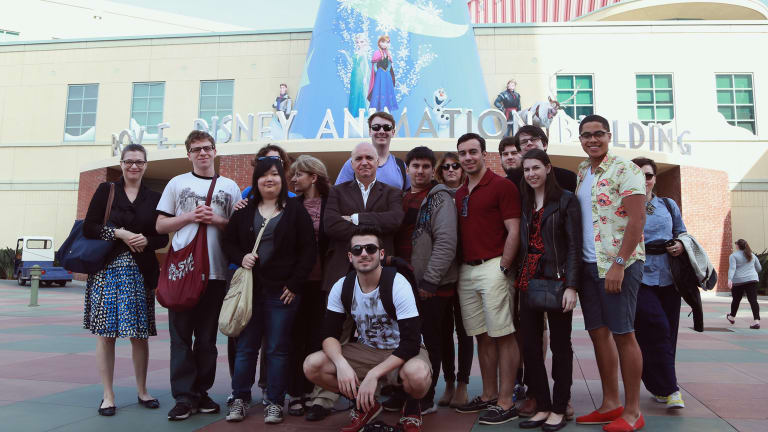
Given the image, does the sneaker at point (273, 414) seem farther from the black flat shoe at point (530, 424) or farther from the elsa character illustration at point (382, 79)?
the elsa character illustration at point (382, 79)

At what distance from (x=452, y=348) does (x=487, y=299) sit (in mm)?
689

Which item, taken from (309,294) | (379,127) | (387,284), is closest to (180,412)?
(309,294)

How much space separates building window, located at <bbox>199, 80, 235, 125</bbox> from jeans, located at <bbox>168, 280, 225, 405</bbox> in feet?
73.2

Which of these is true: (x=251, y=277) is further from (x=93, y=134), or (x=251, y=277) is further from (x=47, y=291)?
(x=93, y=134)

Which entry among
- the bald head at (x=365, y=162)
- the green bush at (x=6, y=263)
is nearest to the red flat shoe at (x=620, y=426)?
the bald head at (x=365, y=162)

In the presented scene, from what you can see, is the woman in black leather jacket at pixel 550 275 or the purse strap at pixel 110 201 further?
the purse strap at pixel 110 201

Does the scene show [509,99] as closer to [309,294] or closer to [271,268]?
[309,294]

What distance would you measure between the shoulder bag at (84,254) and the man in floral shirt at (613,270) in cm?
366

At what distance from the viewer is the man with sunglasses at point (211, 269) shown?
13.6 feet

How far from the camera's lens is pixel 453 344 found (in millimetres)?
4598

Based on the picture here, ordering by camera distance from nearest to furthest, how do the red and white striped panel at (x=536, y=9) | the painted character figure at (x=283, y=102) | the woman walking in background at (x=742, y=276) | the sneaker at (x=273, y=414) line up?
the sneaker at (x=273, y=414)
the woman walking in background at (x=742, y=276)
the painted character figure at (x=283, y=102)
the red and white striped panel at (x=536, y=9)

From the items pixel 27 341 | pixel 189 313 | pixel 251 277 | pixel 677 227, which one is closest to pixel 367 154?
pixel 251 277

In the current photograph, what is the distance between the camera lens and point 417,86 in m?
18.0

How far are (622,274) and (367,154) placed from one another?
2086mm
